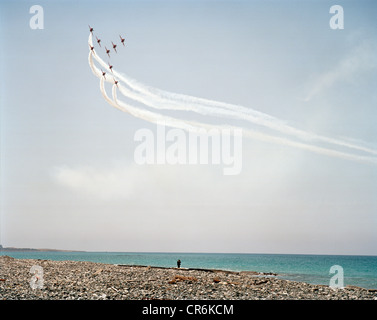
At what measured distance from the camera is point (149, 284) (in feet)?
84.6

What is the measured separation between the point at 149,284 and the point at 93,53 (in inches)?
1088

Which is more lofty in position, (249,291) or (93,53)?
(93,53)
